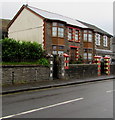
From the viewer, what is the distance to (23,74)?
12977mm

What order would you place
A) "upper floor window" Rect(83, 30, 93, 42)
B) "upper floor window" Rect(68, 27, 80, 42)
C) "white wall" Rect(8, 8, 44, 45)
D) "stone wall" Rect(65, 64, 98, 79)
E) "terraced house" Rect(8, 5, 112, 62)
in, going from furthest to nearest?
1. "upper floor window" Rect(83, 30, 93, 42)
2. "upper floor window" Rect(68, 27, 80, 42)
3. "white wall" Rect(8, 8, 44, 45)
4. "terraced house" Rect(8, 5, 112, 62)
5. "stone wall" Rect(65, 64, 98, 79)

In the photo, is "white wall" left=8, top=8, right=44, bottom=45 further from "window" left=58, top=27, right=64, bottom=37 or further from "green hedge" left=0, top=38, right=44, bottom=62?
"green hedge" left=0, top=38, right=44, bottom=62

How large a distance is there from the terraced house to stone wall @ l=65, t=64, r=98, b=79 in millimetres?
5037

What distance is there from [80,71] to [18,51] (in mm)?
7790

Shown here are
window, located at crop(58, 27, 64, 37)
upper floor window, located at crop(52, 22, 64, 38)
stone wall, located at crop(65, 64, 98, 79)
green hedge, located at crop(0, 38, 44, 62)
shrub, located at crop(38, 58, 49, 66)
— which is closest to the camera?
green hedge, located at crop(0, 38, 44, 62)

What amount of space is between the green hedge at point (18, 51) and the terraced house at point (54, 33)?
6184 mm

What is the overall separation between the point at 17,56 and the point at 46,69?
2.95m

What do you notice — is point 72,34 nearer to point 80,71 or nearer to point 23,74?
point 80,71

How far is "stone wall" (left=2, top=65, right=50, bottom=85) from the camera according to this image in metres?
11.9

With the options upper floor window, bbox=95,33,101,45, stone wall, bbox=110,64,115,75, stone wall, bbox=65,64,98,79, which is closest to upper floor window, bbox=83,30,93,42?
upper floor window, bbox=95,33,101,45

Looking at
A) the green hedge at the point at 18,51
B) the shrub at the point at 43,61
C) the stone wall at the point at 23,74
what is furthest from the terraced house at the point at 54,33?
the stone wall at the point at 23,74

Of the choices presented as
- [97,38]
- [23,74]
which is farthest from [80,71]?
[97,38]

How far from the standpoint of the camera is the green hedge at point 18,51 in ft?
42.7

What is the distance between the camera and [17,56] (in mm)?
13812
